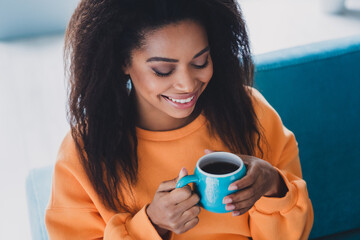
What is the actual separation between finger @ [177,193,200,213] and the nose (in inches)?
10.2

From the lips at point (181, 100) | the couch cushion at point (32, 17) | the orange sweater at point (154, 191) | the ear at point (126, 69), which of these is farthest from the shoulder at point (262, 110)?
the couch cushion at point (32, 17)

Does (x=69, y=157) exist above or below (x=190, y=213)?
above

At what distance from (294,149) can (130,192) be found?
51 cm

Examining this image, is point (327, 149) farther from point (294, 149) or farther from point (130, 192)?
point (130, 192)

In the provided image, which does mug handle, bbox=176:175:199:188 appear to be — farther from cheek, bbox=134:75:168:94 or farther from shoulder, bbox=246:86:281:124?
shoulder, bbox=246:86:281:124

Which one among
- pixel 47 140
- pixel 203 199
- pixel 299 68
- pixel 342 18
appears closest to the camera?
pixel 203 199

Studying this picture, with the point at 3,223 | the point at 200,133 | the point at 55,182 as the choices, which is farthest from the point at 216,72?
the point at 3,223

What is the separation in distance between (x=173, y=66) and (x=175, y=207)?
335mm

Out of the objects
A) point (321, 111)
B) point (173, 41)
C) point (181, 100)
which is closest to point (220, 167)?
point (181, 100)

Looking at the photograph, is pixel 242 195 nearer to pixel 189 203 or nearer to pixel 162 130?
pixel 189 203

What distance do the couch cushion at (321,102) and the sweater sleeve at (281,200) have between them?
14 cm

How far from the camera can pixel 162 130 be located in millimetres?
1176

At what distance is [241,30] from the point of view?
1.13m

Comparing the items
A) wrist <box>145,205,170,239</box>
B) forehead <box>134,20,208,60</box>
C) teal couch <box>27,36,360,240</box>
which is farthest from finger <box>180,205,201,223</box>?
teal couch <box>27,36,360,240</box>
